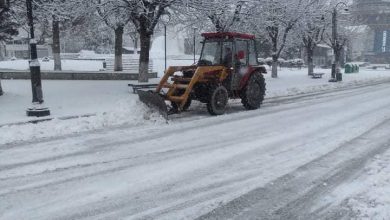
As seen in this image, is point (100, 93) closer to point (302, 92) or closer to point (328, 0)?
point (302, 92)

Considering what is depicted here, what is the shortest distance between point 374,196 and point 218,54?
8040mm

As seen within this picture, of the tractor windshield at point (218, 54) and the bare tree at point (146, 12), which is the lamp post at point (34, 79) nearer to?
the tractor windshield at point (218, 54)

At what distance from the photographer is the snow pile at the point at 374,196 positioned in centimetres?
Result: 527

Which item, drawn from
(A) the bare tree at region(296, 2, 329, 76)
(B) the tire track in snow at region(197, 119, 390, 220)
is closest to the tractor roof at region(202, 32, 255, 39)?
(B) the tire track in snow at region(197, 119, 390, 220)

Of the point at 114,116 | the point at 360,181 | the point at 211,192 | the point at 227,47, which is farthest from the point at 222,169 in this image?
the point at 227,47

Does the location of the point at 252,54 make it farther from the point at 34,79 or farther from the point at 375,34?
the point at 375,34

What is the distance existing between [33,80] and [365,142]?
825 centimetres

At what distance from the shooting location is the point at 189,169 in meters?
7.11

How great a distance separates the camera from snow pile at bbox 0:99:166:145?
956 cm

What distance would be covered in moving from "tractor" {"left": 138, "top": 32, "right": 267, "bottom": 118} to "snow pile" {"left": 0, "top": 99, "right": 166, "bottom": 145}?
37 centimetres

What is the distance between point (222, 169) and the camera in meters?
7.09

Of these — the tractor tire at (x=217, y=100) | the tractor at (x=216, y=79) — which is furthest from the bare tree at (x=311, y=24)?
the tractor tire at (x=217, y=100)

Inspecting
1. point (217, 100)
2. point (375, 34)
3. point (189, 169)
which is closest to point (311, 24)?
point (217, 100)

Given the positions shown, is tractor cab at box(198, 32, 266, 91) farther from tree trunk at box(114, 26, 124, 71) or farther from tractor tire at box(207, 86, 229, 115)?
tree trunk at box(114, 26, 124, 71)
